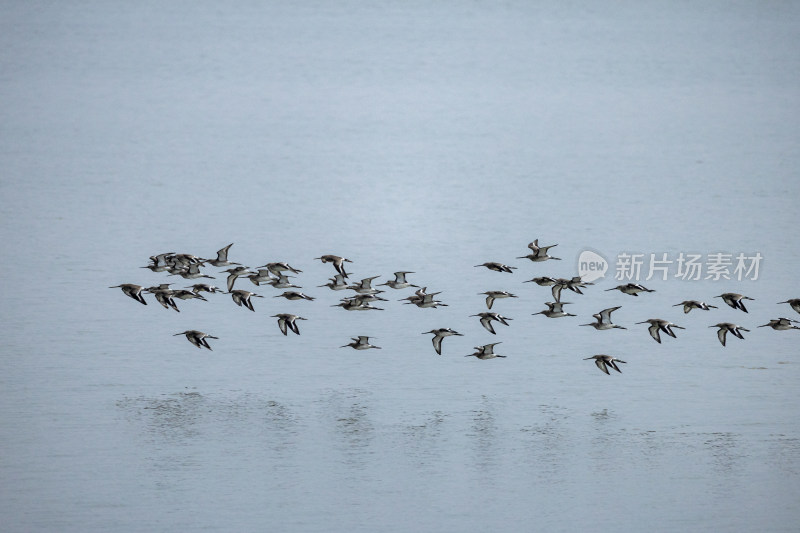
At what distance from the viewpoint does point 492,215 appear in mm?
80688

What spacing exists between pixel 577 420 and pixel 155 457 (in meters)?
13.8

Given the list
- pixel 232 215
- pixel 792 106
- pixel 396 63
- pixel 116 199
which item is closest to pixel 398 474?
pixel 232 215

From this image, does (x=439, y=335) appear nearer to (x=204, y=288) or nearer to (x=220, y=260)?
(x=204, y=288)

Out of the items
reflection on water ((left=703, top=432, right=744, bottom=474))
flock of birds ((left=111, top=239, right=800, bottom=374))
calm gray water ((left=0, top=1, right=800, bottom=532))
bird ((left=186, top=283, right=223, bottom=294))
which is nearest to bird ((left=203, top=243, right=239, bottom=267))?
flock of birds ((left=111, top=239, right=800, bottom=374))

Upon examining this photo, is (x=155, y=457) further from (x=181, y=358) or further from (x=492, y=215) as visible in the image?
(x=492, y=215)

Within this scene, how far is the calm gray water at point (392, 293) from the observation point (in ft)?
131

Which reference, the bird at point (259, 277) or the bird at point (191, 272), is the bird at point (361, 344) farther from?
the bird at point (191, 272)

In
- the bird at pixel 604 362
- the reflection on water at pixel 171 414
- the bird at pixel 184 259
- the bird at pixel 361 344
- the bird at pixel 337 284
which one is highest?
the bird at pixel 184 259

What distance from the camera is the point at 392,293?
62.5 metres

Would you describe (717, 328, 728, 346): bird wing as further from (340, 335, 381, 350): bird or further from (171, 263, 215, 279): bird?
(171, 263, 215, 279): bird

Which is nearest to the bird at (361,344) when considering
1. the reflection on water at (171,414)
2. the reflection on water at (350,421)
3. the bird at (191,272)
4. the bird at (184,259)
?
the reflection on water at (350,421)

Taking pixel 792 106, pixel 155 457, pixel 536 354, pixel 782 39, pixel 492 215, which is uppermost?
Result: pixel 782 39

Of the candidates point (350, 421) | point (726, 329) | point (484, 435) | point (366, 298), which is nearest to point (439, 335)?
point (366, 298)

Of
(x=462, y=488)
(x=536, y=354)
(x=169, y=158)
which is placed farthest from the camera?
(x=169, y=158)
